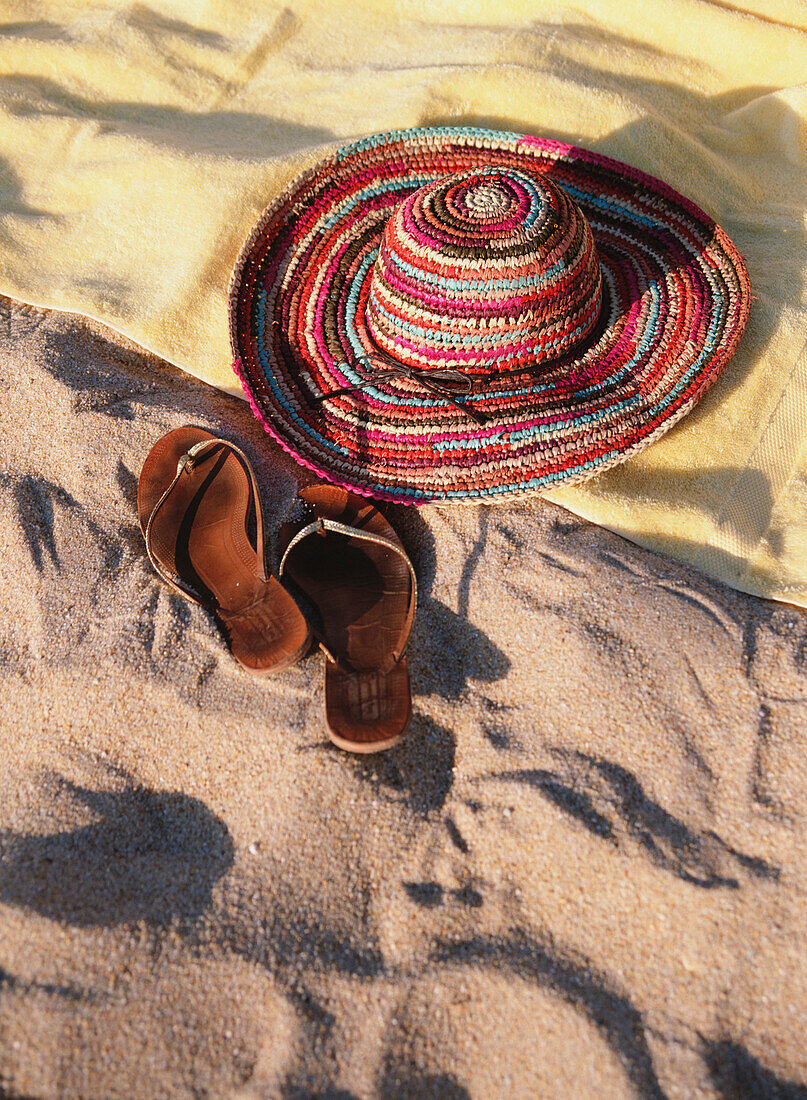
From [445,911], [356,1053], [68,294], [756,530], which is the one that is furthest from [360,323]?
[356,1053]

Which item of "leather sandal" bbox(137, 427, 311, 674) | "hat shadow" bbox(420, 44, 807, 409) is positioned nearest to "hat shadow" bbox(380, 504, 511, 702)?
"leather sandal" bbox(137, 427, 311, 674)

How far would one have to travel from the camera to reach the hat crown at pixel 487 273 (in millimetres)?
1067

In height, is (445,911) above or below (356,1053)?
above

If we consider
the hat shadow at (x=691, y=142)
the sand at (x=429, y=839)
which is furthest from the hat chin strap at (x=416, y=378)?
the hat shadow at (x=691, y=142)

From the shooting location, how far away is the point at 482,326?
3.61 feet

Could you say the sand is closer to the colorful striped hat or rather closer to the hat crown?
the colorful striped hat

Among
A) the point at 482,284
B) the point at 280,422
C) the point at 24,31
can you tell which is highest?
the point at 24,31

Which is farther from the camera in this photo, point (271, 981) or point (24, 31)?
point (24, 31)

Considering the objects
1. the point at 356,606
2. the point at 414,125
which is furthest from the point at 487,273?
the point at 414,125

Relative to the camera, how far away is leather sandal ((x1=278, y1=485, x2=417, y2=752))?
97 cm

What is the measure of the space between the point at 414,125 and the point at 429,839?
1397 millimetres

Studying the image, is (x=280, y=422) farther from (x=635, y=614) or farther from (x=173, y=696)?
(x=635, y=614)

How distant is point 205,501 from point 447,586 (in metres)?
0.40

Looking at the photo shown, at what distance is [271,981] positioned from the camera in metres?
0.82
